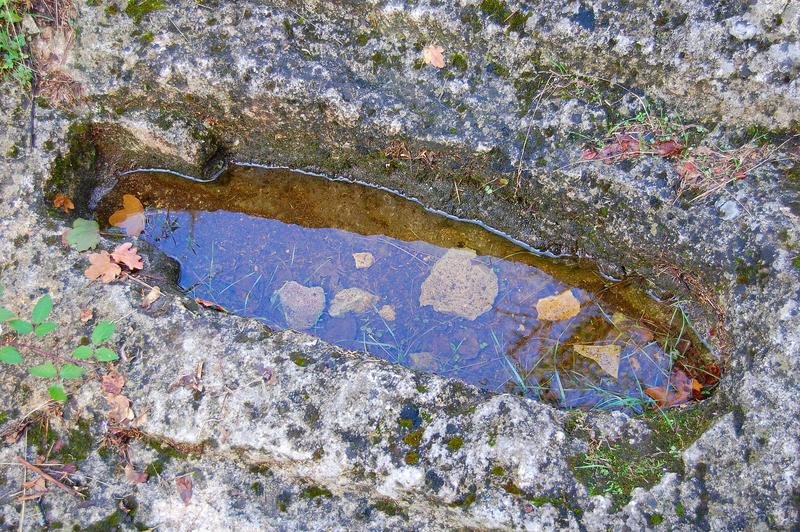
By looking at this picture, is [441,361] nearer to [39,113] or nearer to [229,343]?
[229,343]

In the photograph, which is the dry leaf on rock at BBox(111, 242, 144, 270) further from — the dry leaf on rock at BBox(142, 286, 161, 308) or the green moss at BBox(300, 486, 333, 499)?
the green moss at BBox(300, 486, 333, 499)

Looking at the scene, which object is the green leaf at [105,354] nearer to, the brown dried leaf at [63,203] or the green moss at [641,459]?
the brown dried leaf at [63,203]

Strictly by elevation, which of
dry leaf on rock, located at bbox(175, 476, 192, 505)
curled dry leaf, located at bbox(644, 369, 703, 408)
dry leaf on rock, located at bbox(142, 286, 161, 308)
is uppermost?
dry leaf on rock, located at bbox(142, 286, 161, 308)

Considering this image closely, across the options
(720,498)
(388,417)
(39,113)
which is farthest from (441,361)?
(39,113)

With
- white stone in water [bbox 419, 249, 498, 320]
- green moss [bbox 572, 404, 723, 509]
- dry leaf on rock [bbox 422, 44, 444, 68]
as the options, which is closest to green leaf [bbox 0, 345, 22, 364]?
white stone in water [bbox 419, 249, 498, 320]

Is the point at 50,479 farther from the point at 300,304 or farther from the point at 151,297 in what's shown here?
the point at 300,304

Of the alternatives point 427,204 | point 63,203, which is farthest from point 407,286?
point 63,203
